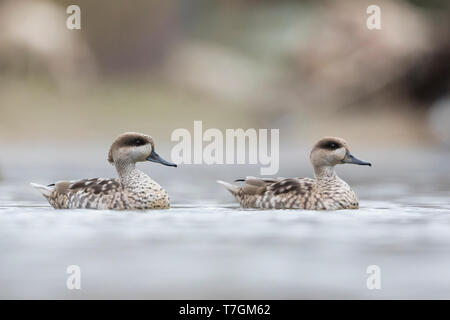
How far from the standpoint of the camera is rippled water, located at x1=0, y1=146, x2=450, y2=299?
17.1ft

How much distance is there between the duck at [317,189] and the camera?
846 centimetres

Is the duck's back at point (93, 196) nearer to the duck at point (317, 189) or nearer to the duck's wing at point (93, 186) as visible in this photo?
the duck's wing at point (93, 186)

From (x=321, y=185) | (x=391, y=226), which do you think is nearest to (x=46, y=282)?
(x=391, y=226)

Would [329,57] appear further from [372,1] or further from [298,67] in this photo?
[372,1]

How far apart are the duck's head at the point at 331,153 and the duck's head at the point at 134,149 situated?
137 centimetres

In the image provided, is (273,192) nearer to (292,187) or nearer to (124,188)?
(292,187)

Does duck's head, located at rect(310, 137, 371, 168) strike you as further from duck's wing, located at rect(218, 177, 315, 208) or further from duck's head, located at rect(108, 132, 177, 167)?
duck's head, located at rect(108, 132, 177, 167)

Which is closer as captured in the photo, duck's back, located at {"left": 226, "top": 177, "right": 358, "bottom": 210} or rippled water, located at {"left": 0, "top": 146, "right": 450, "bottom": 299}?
rippled water, located at {"left": 0, "top": 146, "right": 450, "bottom": 299}

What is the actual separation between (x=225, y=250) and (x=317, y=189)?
2266 millimetres

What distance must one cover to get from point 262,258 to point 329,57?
22.1 m
